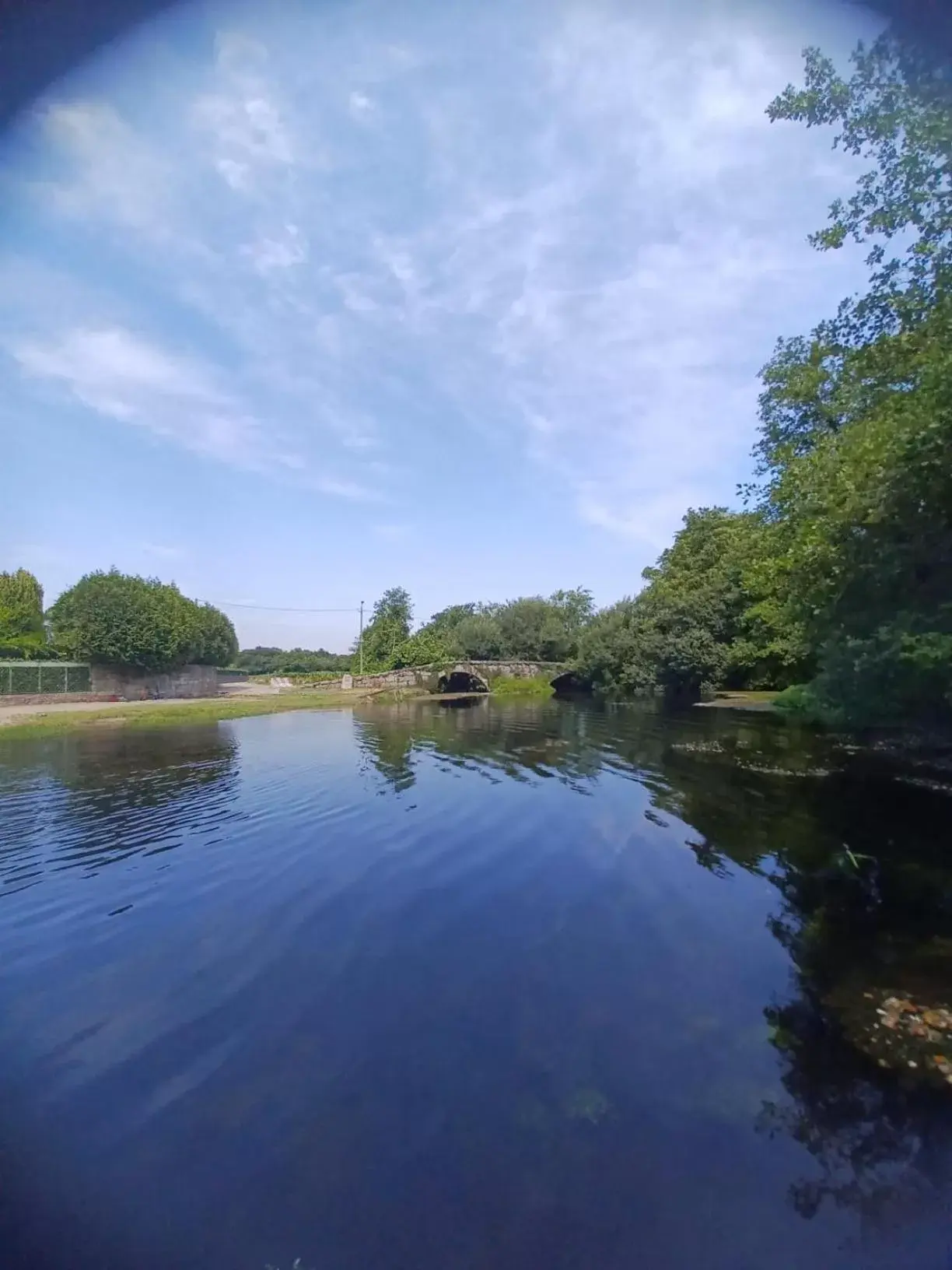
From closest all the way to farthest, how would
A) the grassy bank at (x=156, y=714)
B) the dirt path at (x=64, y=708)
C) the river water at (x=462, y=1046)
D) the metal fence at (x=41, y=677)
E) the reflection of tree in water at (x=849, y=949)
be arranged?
the river water at (x=462, y=1046) → the reflection of tree in water at (x=849, y=949) → the grassy bank at (x=156, y=714) → the dirt path at (x=64, y=708) → the metal fence at (x=41, y=677)

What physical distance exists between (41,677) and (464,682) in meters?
42.9

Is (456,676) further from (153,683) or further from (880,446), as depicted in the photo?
(880,446)

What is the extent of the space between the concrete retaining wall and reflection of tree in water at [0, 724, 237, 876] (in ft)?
95.9

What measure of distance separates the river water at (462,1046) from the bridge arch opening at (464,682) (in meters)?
64.3

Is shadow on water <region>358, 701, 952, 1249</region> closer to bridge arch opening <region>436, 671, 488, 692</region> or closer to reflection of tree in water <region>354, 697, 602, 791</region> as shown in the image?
reflection of tree in water <region>354, 697, 602, 791</region>

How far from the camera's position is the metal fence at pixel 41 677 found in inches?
1890

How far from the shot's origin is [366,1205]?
473cm

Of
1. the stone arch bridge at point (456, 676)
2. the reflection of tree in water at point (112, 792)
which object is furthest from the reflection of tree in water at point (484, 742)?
the stone arch bridge at point (456, 676)

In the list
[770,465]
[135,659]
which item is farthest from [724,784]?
[135,659]

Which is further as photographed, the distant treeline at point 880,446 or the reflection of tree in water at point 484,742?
the reflection of tree in water at point 484,742

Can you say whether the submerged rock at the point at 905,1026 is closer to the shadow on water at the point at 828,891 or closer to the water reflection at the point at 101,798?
the shadow on water at the point at 828,891

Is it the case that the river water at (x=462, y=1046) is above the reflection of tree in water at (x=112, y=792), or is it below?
below

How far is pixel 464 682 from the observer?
81.7 m

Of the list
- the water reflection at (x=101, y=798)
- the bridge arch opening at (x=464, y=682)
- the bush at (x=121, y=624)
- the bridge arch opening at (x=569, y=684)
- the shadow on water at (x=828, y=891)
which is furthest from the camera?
the bridge arch opening at (x=464, y=682)
